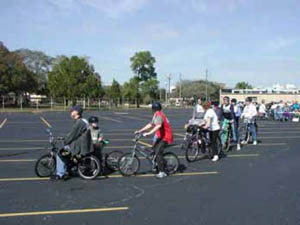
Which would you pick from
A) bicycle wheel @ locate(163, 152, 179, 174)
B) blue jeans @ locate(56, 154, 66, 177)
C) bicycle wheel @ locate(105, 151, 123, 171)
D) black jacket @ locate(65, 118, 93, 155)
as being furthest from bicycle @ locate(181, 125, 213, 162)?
blue jeans @ locate(56, 154, 66, 177)

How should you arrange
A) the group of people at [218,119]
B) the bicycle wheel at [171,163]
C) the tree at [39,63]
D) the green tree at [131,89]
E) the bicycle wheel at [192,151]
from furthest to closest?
the tree at [39,63] < the green tree at [131,89] < the group of people at [218,119] < the bicycle wheel at [192,151] < the bicycle wheel at [171,163]

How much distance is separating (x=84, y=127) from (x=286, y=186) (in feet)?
14.4

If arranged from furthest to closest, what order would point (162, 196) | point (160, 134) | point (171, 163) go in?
point (171, 163) < point (160, 134) < point (162, 196)

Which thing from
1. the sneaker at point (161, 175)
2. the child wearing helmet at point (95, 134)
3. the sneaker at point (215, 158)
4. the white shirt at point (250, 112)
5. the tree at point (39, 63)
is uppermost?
the tree at point (39, 63)

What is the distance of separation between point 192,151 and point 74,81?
158 ft

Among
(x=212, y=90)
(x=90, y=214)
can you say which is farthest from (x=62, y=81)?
(x=212, y=90)

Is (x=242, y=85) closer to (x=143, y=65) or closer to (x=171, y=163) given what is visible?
(x=143, y=65)

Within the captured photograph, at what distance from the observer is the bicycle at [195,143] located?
29.9ft

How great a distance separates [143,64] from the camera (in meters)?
85.4

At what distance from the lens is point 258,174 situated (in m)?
7.69

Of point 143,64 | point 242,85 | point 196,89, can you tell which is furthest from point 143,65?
point 242,85

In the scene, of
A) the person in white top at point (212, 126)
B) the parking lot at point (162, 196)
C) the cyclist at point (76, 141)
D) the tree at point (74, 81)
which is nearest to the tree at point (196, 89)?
the tree at point (74, 81)

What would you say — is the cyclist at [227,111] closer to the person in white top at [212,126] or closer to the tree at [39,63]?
the person in white top at [212,126]

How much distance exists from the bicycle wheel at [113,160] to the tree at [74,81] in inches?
1894
